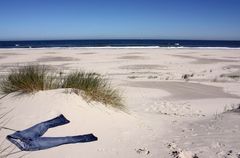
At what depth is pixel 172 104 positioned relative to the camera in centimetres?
1015

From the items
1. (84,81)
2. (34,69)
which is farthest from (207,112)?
(34,69)

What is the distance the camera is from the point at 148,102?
10.4 meters

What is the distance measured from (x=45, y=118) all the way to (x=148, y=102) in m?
4.89

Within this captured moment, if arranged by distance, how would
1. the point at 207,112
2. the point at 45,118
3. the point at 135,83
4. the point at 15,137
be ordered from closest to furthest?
the point at 15,137
the point at 45,118
the point at 207,112
the point at 135,83

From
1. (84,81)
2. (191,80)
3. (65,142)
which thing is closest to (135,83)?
(191,80)

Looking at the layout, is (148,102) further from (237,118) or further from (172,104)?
(237,118)

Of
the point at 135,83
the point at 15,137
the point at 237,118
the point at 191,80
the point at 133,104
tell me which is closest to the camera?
the point at 15,137

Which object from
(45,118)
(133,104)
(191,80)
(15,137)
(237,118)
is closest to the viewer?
(15,137)

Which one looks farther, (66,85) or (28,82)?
(66,85)

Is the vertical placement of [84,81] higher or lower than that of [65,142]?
higher

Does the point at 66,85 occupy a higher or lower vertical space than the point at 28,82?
lower

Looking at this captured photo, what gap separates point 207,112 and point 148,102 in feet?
6.08

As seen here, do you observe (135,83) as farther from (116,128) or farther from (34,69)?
(116,128)

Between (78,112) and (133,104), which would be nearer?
(78,112)
